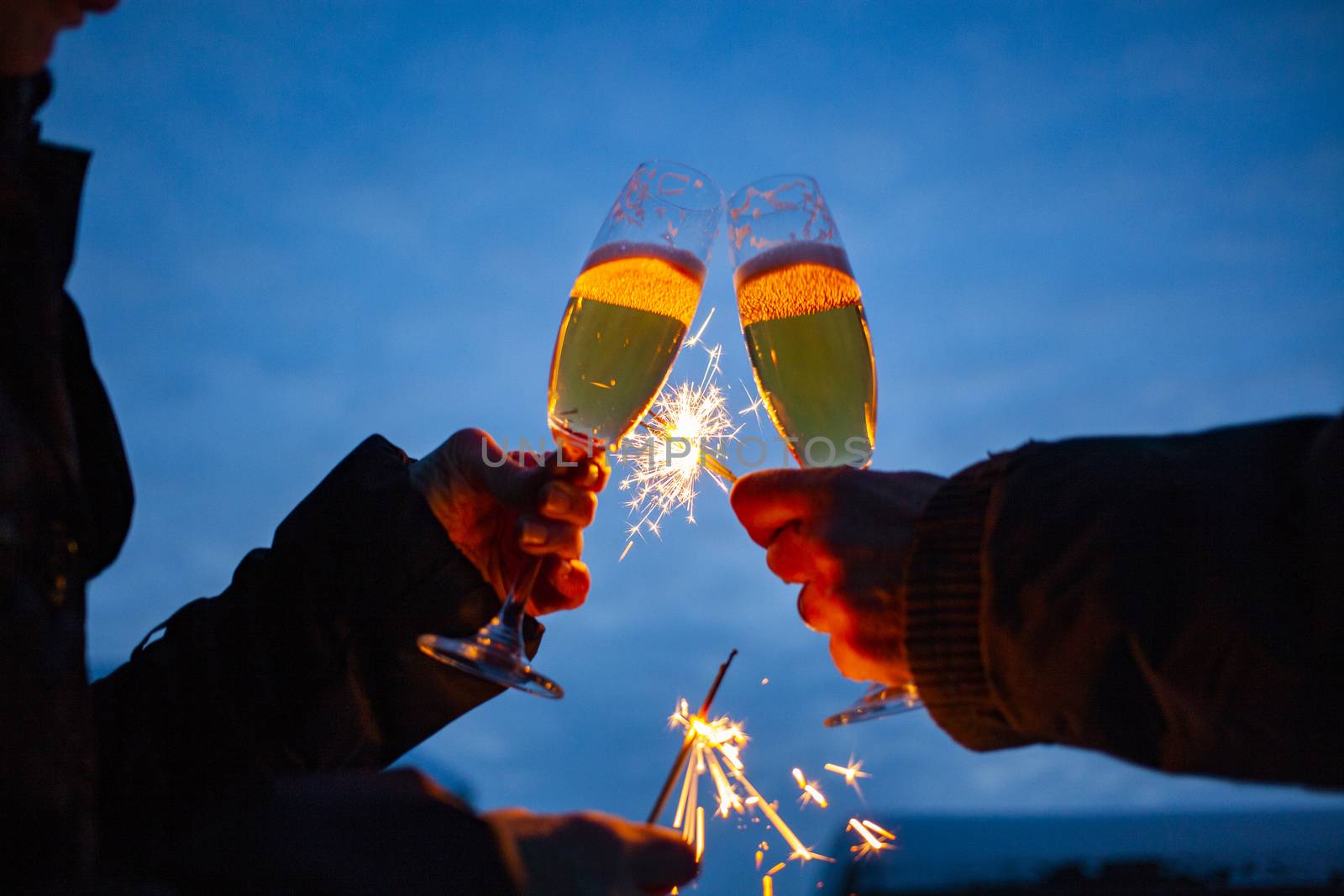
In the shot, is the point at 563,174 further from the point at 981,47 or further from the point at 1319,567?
the point at 1319,567

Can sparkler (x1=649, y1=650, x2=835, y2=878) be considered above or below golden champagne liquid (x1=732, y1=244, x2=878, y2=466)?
below

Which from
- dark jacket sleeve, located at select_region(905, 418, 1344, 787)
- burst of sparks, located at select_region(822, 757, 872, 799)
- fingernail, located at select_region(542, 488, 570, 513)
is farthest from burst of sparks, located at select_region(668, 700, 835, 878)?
fingernail, located at select_region(542, 488, 570, 513)

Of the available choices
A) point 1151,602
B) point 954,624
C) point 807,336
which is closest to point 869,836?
point 954,624

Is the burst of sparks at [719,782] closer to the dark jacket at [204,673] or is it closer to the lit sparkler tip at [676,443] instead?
the dark jacket at [204,673]

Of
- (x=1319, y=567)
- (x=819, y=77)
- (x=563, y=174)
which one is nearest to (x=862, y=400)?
(x=1319, y=567)

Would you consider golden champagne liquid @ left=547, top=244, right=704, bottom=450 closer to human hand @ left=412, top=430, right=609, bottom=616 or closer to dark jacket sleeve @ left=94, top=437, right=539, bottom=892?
human hand @ left=412, top=430, right=609, bottom=616

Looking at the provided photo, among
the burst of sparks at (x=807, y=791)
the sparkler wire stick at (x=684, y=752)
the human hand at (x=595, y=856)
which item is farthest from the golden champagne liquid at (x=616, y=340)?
the human hand at (x=595, y=856)

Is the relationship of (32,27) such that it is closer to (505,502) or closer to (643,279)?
(505,502)
